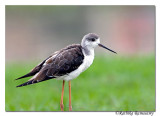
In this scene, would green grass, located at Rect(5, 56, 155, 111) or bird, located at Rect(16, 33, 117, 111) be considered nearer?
bird, located at Rect(16, 33, 117, 111)

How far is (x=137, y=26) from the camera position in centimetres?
1683

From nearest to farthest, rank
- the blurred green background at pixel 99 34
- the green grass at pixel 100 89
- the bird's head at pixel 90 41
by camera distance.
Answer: the bird's head at pixel 90 41, the green grass at pixel 100 89, the blurred green background at pixel 99 34

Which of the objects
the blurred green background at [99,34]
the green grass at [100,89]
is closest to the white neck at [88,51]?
the green grass at [100,89]

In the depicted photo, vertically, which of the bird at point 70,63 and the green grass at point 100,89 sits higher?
the bird at point 70,63

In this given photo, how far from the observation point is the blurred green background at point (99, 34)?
10977 mm

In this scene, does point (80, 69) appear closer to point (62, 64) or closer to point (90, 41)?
point (62, 64)

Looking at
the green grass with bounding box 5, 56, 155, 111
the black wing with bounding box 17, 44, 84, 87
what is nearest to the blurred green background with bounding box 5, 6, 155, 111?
the green grass with bounding box 5, 56, 155, 111

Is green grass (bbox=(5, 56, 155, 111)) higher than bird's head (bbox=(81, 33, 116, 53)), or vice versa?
bird's head (bbox=(81, 33, 116, 53))

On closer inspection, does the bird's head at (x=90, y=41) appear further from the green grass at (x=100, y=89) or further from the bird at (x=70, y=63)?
the green grass at (x=100, y=89)

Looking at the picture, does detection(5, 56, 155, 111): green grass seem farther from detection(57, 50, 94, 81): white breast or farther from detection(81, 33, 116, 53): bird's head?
detection(81, 33, 116, 53): bird's head

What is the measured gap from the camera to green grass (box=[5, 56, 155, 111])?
27.2 ft

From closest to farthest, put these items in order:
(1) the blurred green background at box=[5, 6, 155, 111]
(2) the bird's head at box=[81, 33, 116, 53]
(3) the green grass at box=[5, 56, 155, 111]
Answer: (2) the bird's head at box=[81, 33, 116, 53] < (3) the green grass at box=[5, 56, 155, 111] < (1) the blurred green background at box=[5, 6, 155, 111]

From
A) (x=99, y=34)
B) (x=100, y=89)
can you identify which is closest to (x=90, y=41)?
(x=100, y=89)

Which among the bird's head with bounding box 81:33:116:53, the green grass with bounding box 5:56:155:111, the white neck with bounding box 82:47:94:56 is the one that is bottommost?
the green grass with bounding box 5:56:155:111
